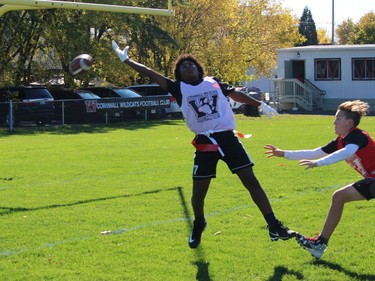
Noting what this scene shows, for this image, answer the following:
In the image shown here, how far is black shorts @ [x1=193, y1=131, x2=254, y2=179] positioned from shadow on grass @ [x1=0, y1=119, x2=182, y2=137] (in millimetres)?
17785

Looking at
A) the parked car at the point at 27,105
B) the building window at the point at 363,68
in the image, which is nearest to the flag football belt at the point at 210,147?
the parked car at the point at 27,105

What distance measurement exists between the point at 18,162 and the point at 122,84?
23533mm

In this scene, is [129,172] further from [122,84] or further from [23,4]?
[122,84]

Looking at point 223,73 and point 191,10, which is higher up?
point 191,10

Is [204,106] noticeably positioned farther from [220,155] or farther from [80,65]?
[80,65]

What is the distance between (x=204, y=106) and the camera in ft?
22.4

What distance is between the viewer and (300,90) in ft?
138

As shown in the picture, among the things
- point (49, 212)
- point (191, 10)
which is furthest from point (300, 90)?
point (49, 212)

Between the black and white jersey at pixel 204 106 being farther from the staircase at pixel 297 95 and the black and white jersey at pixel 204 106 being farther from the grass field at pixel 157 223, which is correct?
the staircase at pixel 297 95

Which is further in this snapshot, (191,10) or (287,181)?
(191,10)

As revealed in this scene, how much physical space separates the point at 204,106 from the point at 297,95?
35.8 metres

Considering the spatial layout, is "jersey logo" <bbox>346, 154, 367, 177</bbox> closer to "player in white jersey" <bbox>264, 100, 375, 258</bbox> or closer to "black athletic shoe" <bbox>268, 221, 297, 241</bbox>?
"player in white jersey" <bbox>264, 100, 375, 258</bbox>

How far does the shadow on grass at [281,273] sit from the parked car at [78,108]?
22118 millimetres

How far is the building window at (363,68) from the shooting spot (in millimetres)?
40250
